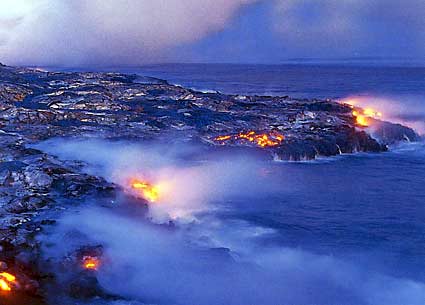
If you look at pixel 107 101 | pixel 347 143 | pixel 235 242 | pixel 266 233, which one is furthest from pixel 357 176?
pixel 107 101

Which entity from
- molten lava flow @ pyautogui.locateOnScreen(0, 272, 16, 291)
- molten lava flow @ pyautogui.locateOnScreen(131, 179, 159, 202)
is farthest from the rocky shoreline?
molten lava flow @ pyautogui.locateOnScreen(131, 179, 159, 202)

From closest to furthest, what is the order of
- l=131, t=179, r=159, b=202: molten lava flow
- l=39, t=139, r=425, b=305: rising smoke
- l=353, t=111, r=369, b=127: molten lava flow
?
1. l=39, t=139, r=425, b=305: rising smoke
2. l=131, t=179, r=159, b=202: molten lava flow
3. l=353, t=111, r=369, b=127: molten lava flow

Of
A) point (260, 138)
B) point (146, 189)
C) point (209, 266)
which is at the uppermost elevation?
point (260, 138)

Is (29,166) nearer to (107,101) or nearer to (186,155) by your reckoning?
(186,155)

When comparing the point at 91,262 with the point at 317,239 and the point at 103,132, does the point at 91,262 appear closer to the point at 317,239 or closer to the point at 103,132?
the point at 317,239

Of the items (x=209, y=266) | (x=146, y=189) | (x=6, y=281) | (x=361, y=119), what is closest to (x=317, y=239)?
(x=209, y=266)

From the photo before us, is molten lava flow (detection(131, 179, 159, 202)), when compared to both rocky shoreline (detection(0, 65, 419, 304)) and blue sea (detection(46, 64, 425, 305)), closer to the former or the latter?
rocky shoreline (detection(0, 65, 419, 304))
